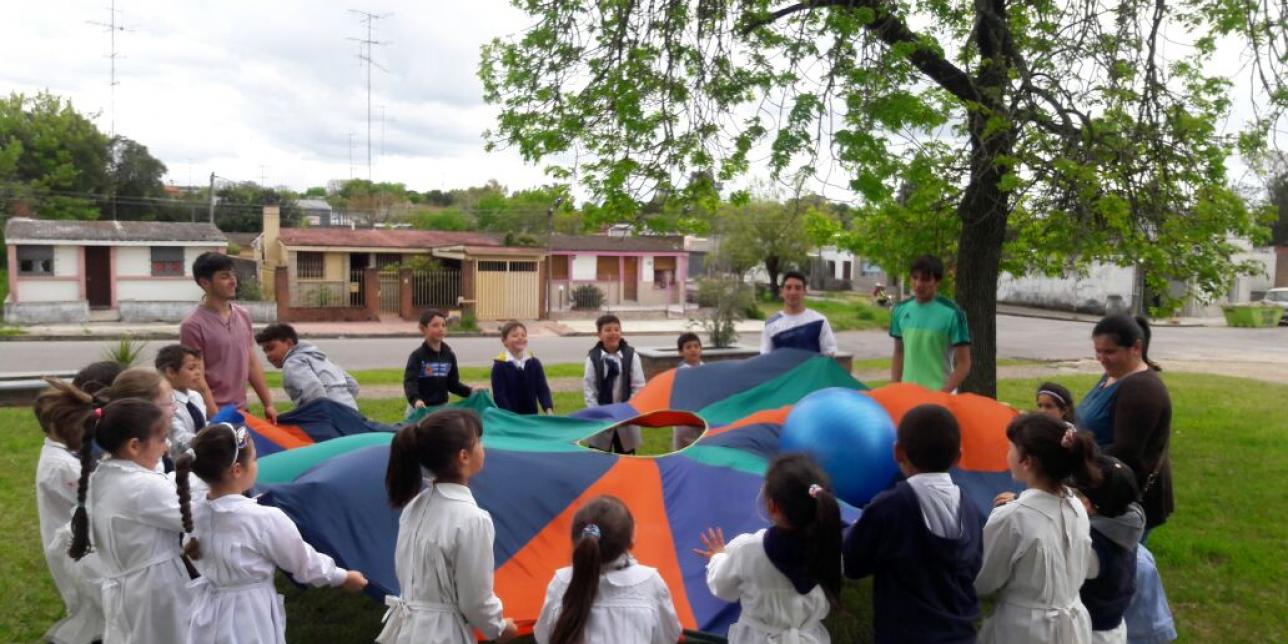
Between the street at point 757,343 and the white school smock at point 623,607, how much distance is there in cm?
1201

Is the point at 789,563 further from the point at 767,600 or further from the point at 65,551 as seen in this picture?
the point at 65,551

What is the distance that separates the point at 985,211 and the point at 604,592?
566cm

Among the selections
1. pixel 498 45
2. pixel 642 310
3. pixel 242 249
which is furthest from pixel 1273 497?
pixel 242 249

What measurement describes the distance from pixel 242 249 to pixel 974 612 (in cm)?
3391

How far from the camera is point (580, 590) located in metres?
2.72

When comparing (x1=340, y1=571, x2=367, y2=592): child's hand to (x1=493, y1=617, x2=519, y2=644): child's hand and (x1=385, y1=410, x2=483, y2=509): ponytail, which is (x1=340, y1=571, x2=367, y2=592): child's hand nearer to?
(x1=385, y1=410, x2=483, y2=509): ponytail

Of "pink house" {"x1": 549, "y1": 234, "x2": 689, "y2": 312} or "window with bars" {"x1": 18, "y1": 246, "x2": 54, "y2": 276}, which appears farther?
"pink house" {"x1": 549, "y1": 234, "x2": 689, "y2": 312}

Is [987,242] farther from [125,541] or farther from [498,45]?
[125,541]

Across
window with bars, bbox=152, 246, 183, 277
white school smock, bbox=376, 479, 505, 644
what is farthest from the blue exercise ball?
window with bars, bbox=152, 246, 183, 277

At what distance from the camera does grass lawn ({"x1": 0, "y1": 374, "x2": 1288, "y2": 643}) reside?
4.44 meters

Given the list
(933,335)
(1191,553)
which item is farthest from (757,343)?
(933,335)

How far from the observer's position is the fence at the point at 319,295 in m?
23.8

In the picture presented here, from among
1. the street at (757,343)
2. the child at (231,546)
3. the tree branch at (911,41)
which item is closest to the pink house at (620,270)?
the street at (757,343)

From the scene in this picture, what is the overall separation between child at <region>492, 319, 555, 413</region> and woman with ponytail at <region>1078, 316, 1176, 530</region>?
3.47 metres
